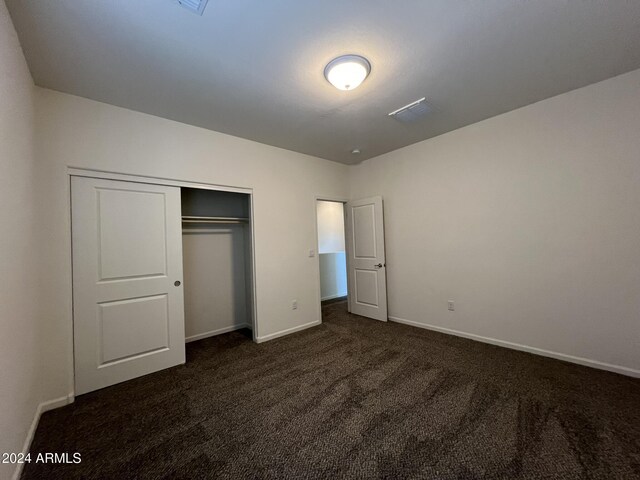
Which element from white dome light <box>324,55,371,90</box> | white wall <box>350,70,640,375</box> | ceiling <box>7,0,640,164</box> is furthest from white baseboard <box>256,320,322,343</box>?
white dome light <box>324,55,371,90</box>

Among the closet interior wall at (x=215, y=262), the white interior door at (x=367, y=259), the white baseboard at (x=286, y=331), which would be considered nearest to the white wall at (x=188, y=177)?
the white baseboard at (x=286, y=331)

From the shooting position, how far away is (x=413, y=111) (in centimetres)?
271

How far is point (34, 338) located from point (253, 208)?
225 cm

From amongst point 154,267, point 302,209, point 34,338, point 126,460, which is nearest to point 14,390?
point 34,338

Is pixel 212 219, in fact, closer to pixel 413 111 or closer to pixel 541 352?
pixel 413 111

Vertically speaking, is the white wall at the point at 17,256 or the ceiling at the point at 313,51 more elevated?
the ceiling at the point at 313,51

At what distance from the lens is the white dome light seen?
1892 mm

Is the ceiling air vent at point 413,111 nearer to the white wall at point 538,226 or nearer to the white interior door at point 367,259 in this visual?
the white wall at point 538,226

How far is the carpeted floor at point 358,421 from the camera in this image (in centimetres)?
145

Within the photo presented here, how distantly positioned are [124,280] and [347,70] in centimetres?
281

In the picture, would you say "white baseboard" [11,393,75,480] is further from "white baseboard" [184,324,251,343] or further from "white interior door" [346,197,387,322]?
"white interior door" [346,197,387,322]

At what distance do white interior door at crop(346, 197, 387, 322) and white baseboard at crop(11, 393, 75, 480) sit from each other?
364cm

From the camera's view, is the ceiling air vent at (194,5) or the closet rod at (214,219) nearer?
the ceiling air vent at (194,5)

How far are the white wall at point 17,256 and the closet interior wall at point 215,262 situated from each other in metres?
1.50
